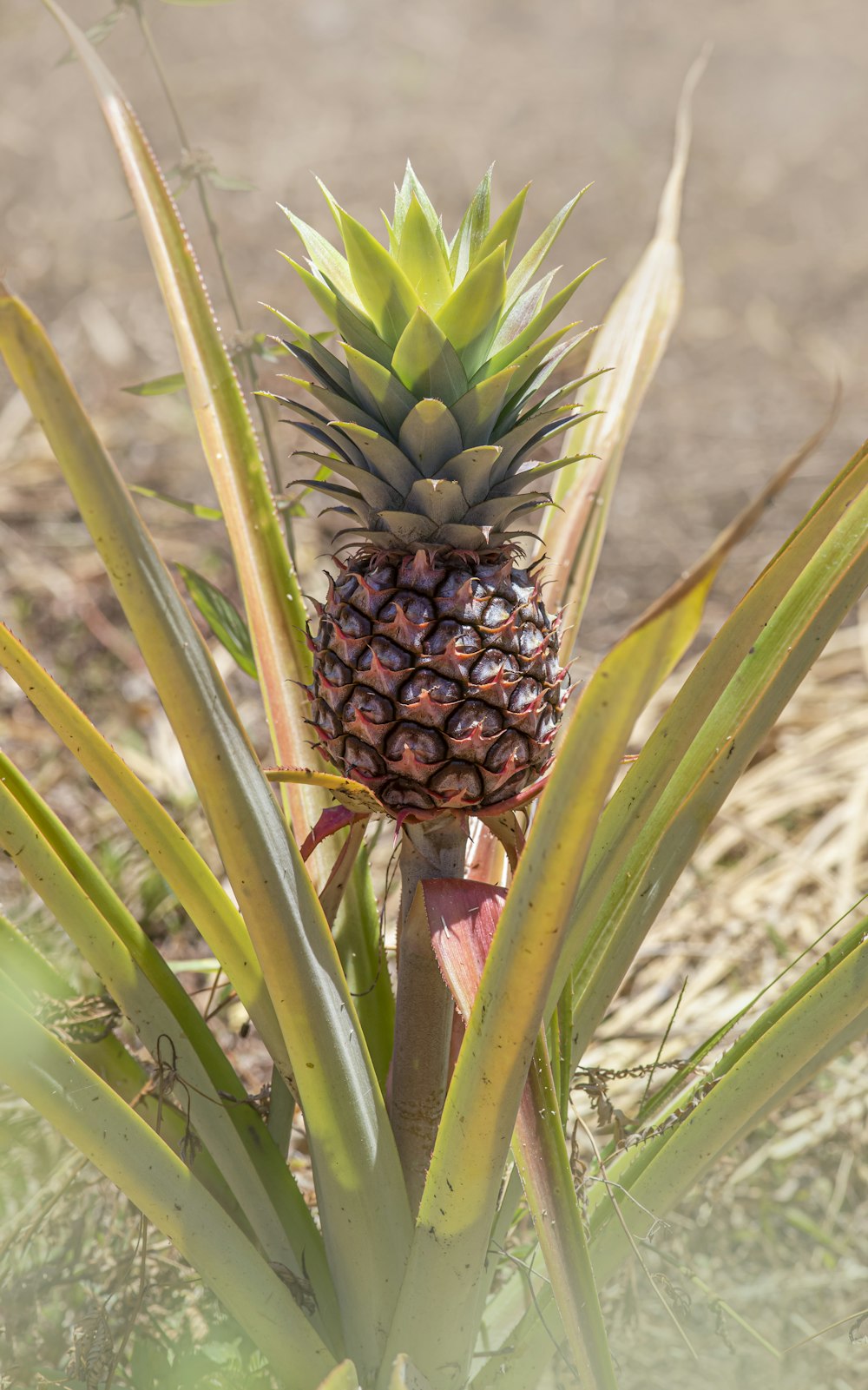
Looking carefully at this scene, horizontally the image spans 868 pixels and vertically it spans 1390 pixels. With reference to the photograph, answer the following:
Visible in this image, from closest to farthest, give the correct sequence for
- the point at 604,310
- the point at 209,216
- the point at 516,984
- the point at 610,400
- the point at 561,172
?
the point at 516,984 < the point at 209,216 < the point at 610,400 < the point at 604,310 < the point at 561,172

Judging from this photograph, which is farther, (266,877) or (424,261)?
(424,261)

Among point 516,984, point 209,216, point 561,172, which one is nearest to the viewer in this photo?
point 516,984

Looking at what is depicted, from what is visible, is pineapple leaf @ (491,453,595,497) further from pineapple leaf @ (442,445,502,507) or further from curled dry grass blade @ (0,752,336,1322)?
curled dry grass blade @ (0,752,336,1322)

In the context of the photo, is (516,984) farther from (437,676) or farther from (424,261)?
(424,261)

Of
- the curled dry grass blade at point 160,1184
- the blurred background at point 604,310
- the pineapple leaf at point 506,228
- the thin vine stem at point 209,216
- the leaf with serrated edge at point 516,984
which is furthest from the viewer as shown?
the blurred background at point 604,310

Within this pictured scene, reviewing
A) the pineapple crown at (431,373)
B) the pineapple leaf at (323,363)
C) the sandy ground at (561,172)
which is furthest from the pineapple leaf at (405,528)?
the sandy ground at (561,172)

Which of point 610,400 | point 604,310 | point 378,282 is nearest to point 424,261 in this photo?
point 378,282

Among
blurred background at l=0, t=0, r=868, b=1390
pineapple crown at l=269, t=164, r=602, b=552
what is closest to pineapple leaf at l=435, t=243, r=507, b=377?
pineapple crown at l=269, t=164, r=602, b=552

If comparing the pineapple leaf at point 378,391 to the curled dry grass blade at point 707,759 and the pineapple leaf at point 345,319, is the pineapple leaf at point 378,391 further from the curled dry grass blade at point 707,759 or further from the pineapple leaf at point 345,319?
the curled dry grass blade at point 707,759
